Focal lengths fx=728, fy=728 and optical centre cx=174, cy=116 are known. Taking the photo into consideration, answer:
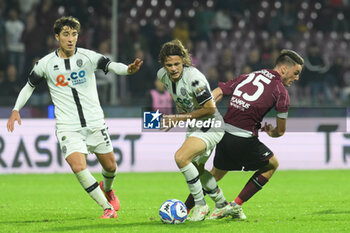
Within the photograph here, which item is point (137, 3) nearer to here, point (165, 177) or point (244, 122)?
point (165, 177)

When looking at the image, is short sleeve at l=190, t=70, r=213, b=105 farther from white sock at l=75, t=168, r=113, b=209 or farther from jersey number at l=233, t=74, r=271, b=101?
white sock at l=75, t=168, r=113, b=209

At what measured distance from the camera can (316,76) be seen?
57.6ft

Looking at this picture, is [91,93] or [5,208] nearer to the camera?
[91,93]

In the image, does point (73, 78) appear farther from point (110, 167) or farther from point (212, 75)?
point (212, 75)

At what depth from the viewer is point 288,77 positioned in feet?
25.4

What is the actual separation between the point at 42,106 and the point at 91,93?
6699 mm

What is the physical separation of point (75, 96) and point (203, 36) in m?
10.7

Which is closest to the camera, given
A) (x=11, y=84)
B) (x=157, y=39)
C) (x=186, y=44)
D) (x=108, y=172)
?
(x=108, y=172)

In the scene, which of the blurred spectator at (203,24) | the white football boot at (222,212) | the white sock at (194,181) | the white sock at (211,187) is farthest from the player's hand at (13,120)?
the blurred spectator at (203,24)

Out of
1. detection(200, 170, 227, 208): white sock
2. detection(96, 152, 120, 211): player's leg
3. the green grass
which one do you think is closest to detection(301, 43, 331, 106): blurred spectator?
the green grass

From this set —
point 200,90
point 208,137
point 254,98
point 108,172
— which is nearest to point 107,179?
point 108,172

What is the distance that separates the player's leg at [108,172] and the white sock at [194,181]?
1.18 m

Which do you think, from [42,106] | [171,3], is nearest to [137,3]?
[171,3]

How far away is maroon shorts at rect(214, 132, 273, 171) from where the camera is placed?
296 inches
